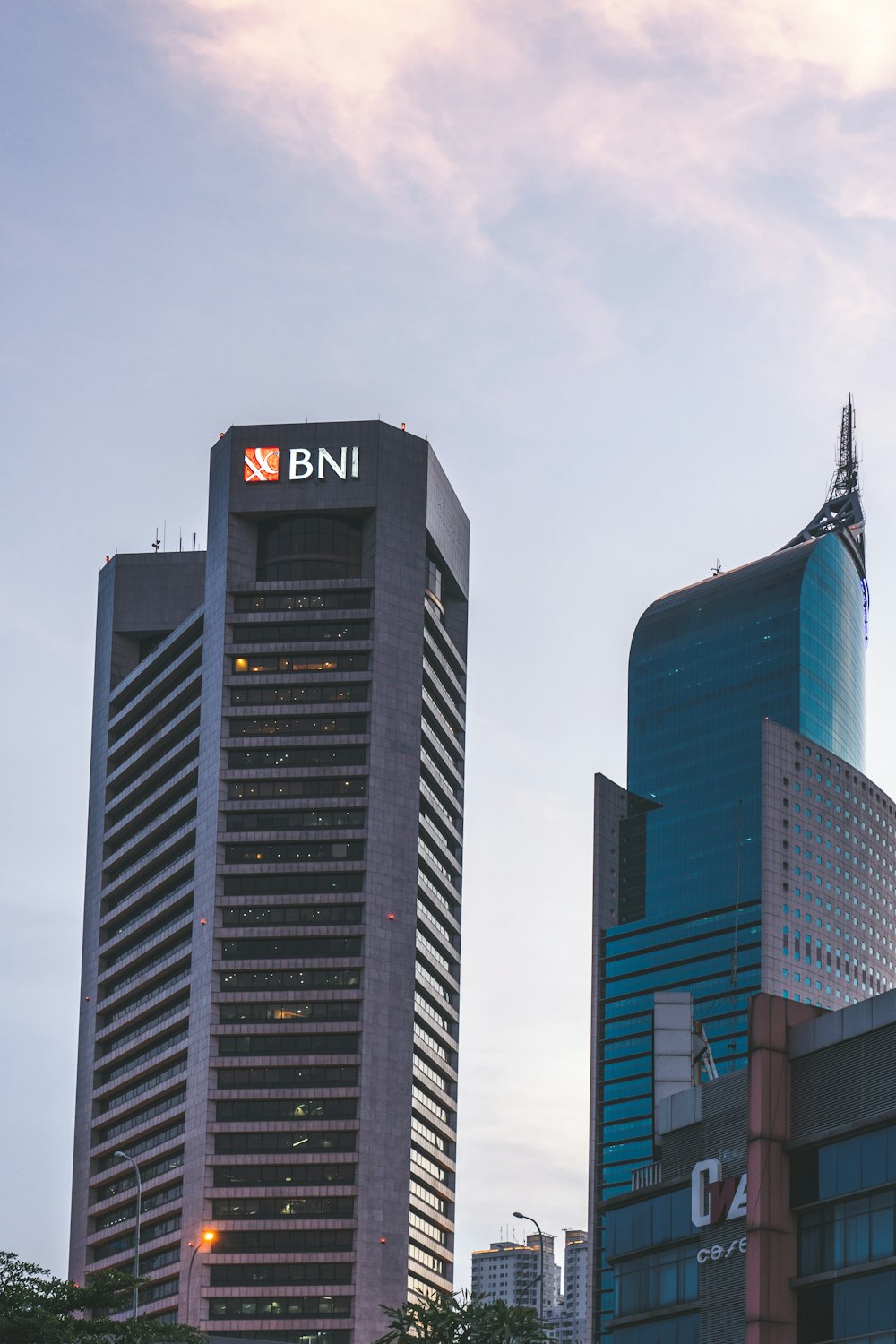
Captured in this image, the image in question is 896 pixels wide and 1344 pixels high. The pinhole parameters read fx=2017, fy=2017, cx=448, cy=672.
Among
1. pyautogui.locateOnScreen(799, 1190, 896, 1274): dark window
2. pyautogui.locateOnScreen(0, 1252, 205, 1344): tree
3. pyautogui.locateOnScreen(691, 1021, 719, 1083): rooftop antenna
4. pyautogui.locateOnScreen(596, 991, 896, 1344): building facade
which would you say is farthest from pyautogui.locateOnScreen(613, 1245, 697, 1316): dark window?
pyautogui.locateOnScreen(0, 1252, 205, 1344): tree

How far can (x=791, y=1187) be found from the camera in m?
82.5

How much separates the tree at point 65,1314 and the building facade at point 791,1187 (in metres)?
30.7

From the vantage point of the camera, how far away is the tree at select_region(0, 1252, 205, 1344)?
330 feet

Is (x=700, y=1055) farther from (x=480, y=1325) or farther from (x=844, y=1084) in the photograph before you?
(x=844, y=1084)

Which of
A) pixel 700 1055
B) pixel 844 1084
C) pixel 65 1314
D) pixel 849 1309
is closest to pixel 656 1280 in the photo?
pixel 849 1309

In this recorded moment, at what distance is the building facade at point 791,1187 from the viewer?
7788cm

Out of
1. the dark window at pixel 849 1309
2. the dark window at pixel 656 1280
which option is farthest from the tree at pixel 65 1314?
the dark window at pixel 849 1309

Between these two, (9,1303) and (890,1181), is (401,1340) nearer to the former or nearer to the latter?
(9,1303)

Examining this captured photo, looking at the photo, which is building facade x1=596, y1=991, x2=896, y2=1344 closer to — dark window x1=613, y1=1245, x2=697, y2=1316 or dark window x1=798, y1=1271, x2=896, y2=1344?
dark window x1=798, y1=1271, x2=896, y2=1344

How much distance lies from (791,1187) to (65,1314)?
46542 mm

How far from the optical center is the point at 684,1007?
106500mm

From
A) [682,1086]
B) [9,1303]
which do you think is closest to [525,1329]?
[682,1086]

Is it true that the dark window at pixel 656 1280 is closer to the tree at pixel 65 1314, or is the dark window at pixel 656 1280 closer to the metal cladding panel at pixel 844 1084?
the metal cladding panel at pixel 844 1084

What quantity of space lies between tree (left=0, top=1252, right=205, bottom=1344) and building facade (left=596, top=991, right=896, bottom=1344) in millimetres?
30725
